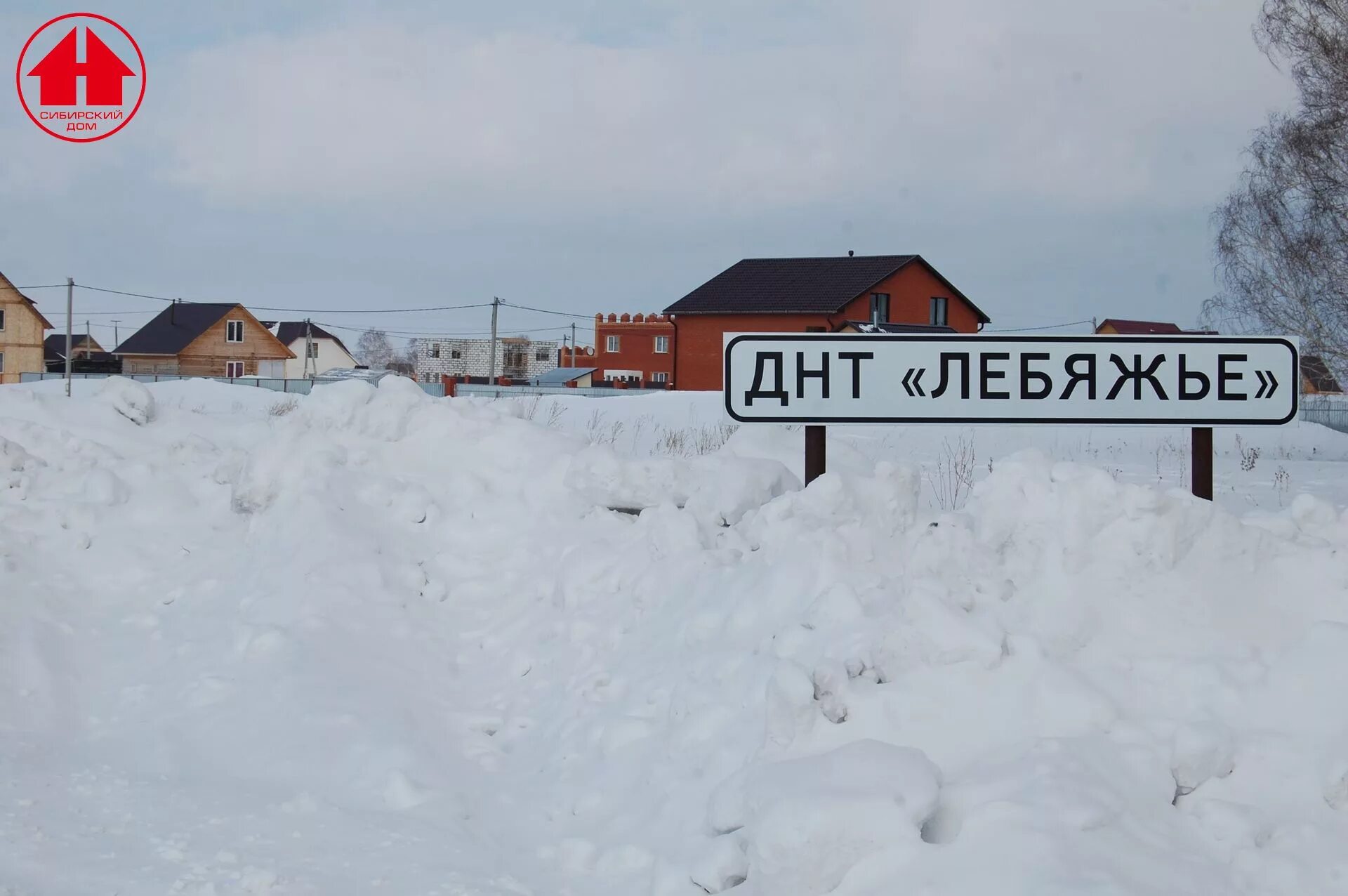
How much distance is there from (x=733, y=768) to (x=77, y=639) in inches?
149

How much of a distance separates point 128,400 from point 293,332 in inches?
3374

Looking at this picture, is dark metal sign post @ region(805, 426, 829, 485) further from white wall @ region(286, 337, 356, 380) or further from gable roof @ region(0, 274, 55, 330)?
white wall @ region(286, 337, 356, 380)

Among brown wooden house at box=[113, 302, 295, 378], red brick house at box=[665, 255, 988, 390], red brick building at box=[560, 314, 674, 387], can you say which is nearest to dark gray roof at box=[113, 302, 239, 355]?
brown wooden house at box=[113, 302, 295, 378]

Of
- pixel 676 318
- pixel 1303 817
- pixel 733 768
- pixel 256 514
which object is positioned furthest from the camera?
pixel 676 318

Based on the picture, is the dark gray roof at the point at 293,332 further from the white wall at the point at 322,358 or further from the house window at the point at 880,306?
the house window at the point at 880,306

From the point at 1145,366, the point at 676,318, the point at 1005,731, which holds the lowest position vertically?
the point at 1005,731

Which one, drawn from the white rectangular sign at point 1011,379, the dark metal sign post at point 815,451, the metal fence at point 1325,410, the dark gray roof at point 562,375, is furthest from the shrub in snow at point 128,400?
the dark gray roof at point 562,375

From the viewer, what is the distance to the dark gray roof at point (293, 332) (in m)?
88.5

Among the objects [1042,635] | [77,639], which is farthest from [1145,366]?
[77,639]

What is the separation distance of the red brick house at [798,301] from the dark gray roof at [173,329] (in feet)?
99.8

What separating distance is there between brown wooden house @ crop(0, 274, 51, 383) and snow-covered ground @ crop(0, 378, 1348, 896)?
57992 millimetres

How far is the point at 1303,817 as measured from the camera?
10.5 feet

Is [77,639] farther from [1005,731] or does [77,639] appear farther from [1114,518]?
[1114,518]

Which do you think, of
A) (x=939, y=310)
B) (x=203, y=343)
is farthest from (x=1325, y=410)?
(x=203, y=343)
